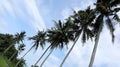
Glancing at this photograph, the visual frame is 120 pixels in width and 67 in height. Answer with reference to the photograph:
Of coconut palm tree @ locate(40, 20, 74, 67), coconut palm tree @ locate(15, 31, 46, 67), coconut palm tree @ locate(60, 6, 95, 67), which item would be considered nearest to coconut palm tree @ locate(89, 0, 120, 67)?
coconut palm tree @ locate(60, 6, 95, 67)

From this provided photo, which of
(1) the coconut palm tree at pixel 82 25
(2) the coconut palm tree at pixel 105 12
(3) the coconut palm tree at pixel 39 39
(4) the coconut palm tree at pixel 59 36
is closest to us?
(2) the coconut palm tree at pixel 105 12

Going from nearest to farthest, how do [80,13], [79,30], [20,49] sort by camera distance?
[80,13]
[79,30]
[20,49]

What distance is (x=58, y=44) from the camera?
2402 inches

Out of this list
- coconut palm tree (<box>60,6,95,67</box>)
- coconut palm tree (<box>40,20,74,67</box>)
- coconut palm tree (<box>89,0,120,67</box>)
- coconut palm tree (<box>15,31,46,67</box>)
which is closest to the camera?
coconut palm tree (<box>89,0,120,67</box>)

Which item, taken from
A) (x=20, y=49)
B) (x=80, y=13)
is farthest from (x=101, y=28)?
(x=20, y=49)

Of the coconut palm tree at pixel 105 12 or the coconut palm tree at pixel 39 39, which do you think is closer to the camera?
the coconut palm tree at pixel 105 12

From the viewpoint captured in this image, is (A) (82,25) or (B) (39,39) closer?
(A) (82,25)

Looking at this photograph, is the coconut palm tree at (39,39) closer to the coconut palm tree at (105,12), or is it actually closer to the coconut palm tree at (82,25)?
the coconut palm tree at (82,25)

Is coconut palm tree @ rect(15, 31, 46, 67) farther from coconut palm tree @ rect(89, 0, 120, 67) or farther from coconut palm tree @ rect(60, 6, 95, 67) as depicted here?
coconut palm tree @ rect(89, 0, 120, 67)

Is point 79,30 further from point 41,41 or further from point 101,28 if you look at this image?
point 41,41

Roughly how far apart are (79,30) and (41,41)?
92.7 feet

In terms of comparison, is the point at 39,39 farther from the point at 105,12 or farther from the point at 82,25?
the point at 105,12

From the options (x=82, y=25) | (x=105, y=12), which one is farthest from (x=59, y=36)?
(x=105, y=12)

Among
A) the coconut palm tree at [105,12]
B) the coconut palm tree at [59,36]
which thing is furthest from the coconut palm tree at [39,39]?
the coconut palm tree at [105,12]
